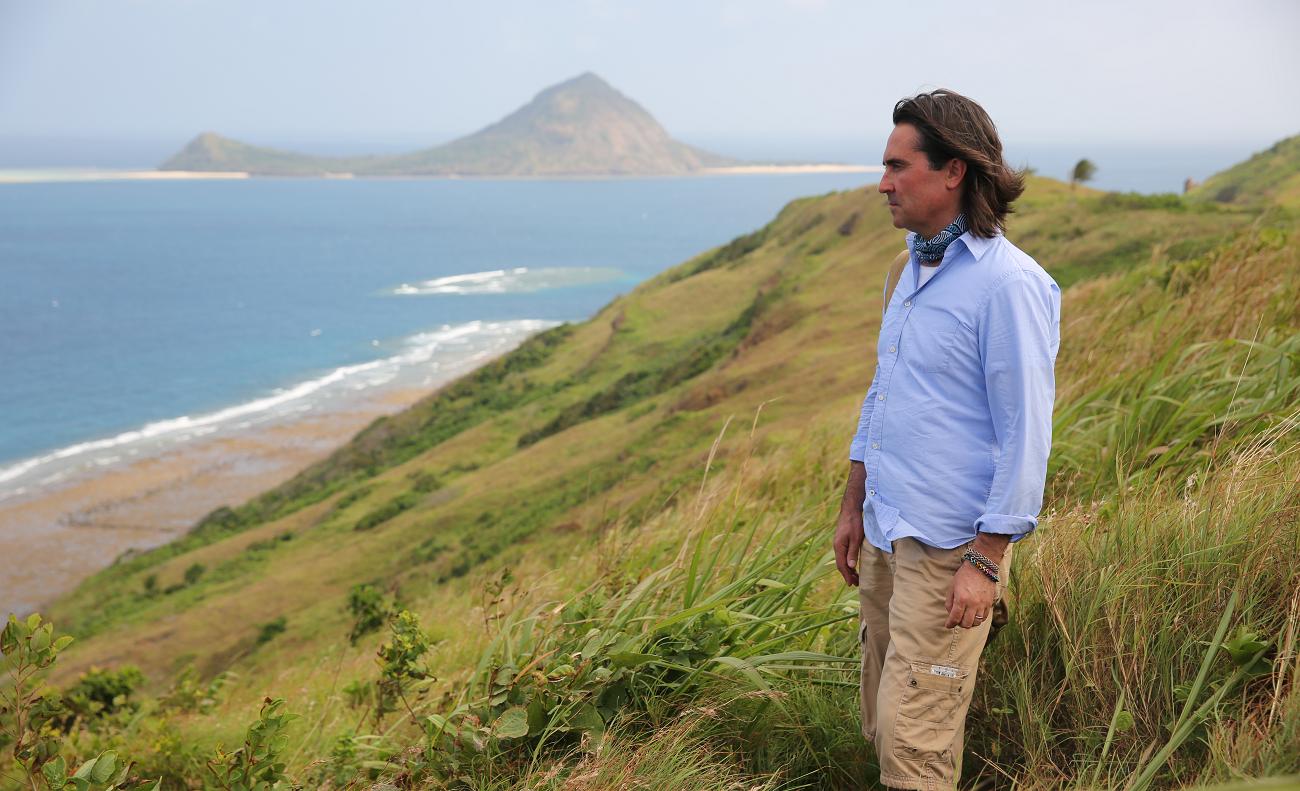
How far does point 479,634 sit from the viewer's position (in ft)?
18.7

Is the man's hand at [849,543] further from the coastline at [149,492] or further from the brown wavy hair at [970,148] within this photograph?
the coastline at [149,492]

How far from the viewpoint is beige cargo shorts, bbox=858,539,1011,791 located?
2537 mm

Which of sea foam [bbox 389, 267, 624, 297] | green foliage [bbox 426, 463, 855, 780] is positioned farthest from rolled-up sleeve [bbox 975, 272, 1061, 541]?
sea foam [bbox 389, 267, 624, 297]

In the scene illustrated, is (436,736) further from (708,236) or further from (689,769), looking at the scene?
(708,236)

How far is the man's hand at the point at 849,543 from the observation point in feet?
9.68

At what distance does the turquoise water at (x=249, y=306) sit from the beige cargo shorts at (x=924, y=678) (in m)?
51.9

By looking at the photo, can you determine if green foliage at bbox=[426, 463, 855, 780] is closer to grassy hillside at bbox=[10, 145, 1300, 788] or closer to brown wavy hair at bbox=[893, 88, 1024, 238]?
grassy hillside at bbox=[10, 145, 1300, 788]

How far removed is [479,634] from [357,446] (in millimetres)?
37121

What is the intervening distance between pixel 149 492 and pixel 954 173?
156 feet

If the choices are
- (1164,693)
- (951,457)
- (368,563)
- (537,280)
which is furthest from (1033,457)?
(537,280)

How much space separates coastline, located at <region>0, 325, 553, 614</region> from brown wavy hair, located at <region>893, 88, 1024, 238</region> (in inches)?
1430

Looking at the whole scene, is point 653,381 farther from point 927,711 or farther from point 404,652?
point 927,711

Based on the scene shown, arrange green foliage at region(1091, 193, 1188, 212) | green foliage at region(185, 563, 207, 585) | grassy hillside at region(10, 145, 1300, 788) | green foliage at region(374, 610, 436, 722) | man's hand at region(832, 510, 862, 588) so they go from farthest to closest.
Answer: green foliage at region(185, 563, 207, 585) → green foliage at region(1091, 193, 1188, 212) → green foliage at region(374, 610, 436, 722) → man's hand at region(832, 510, 862, 588) → grassy hillside at region(10, 145, 1300, 788)

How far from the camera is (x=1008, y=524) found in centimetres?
239
